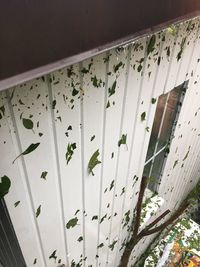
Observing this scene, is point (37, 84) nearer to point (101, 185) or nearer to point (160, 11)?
point (160, 11)

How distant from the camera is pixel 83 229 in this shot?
6.22ft

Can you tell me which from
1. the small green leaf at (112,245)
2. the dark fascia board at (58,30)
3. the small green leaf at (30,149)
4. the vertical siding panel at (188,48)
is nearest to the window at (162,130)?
the vertical siding panel at (188,48)

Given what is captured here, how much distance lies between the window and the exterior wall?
146 millimetres

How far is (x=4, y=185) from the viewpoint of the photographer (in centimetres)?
105

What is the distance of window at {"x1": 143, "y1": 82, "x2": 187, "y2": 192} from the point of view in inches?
92.6

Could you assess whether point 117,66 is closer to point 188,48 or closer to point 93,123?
point 93,123

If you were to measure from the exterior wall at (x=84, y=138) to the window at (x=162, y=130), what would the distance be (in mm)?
146

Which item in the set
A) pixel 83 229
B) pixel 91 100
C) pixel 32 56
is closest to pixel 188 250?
pixel 83 229

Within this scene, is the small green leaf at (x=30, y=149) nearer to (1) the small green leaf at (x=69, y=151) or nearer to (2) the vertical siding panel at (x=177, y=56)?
(1) the small green leaf at (x=69, y=151)

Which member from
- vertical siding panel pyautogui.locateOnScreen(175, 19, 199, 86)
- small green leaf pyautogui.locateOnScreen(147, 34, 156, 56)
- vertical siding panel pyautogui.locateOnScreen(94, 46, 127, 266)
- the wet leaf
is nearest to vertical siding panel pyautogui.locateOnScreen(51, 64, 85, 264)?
the wet leaf

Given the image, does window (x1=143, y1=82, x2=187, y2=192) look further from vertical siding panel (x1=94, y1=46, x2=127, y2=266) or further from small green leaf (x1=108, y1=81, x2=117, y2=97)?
small green leaf (x1=108, y1=81, x2=117, y2=97)

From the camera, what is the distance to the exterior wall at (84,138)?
1025 mm

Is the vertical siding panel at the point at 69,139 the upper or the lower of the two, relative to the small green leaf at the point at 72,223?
upper

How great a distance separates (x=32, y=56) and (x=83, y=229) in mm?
1598
